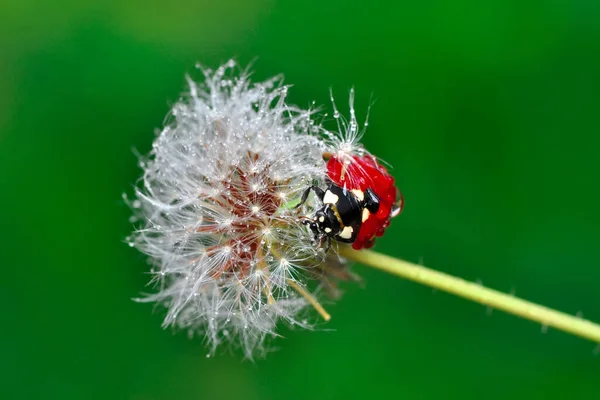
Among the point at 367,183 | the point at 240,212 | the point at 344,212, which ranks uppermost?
the point at 367,183

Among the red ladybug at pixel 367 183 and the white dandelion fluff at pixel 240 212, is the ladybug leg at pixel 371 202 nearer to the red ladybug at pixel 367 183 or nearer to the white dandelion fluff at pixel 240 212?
the red ladybug at pixel 367 183

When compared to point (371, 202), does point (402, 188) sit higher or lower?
higher

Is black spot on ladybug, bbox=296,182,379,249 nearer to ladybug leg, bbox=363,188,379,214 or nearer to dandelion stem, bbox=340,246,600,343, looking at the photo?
ladybug leg, bbox=363,188,379,214

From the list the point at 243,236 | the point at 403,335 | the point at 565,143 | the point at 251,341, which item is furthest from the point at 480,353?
the point at 243,236

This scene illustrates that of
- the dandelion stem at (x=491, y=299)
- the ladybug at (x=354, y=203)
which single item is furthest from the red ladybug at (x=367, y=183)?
the dandelion stem at (x=491, y=299)

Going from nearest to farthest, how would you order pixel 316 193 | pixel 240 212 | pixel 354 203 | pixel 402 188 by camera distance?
pixel 354 203
pixel 316 193
pixel 240 212
pixel 402 188

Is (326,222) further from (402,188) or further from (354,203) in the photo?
(402,188)

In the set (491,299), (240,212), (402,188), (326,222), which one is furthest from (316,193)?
(402,188)

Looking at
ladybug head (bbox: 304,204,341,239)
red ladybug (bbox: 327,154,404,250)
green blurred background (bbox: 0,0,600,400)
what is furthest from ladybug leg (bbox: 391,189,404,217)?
green blurred background (bbox: 0,0,600,400)
